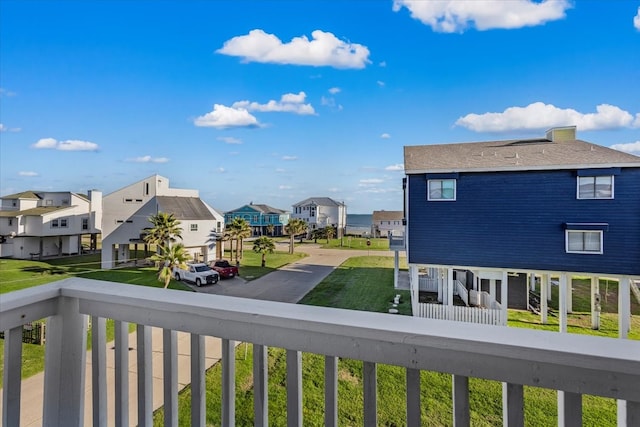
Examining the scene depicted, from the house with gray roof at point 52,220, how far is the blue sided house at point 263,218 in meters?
3.52

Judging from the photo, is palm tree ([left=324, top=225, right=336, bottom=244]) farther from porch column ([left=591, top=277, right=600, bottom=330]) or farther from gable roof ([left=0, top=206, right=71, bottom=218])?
porch column ([left=591, top=277, right=600, bottom=330])

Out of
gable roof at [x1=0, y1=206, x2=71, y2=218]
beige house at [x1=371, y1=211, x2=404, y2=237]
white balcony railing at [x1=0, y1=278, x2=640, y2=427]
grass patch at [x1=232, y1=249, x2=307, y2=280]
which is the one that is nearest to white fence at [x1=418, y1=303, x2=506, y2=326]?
grass patch at [x1=232, y1=249, x2=307, y2=280]

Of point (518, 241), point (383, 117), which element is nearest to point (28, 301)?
point (383, 117)

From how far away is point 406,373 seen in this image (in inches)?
18.4

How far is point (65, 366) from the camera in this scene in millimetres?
695

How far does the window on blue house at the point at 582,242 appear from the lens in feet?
12.9

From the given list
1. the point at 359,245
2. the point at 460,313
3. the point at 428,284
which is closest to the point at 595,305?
the point at 460,313

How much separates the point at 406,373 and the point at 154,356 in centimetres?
49

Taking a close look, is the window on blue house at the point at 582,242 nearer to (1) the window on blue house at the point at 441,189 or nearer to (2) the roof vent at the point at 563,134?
(2) the roof vent at the point at 563,134

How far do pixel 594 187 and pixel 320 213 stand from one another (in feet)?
53.2

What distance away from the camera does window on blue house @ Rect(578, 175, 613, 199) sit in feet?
12.7

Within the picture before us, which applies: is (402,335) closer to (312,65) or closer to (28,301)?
(28,301)

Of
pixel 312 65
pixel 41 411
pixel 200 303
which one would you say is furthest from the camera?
pixel 312 65

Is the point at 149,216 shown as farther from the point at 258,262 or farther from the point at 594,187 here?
the point at 594,187
